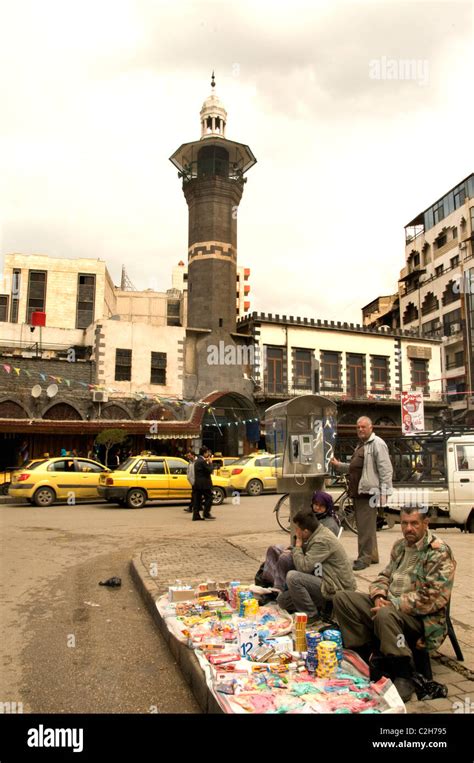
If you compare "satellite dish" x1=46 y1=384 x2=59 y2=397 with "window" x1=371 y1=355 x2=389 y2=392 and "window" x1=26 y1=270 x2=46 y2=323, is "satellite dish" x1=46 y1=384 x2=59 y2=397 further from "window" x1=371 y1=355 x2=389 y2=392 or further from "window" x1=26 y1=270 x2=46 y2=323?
"window" x1=371 y1=355 x2=389 y2=392

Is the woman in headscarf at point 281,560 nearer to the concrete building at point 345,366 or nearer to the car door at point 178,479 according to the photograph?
the car door at point 178,479

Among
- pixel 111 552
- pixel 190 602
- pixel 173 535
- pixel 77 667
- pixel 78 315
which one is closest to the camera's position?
pixel 77 667

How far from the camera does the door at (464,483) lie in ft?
37.2

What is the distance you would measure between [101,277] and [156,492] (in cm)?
3029

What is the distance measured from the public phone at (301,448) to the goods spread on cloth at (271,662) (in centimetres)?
395

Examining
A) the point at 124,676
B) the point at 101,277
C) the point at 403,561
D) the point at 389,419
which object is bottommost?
the point at 124,676

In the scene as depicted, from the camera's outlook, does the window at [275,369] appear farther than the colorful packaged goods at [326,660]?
Yes

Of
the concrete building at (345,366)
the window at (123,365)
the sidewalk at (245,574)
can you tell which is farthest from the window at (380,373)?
the sidewalk at (245,574)

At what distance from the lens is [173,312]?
58.0 metres
